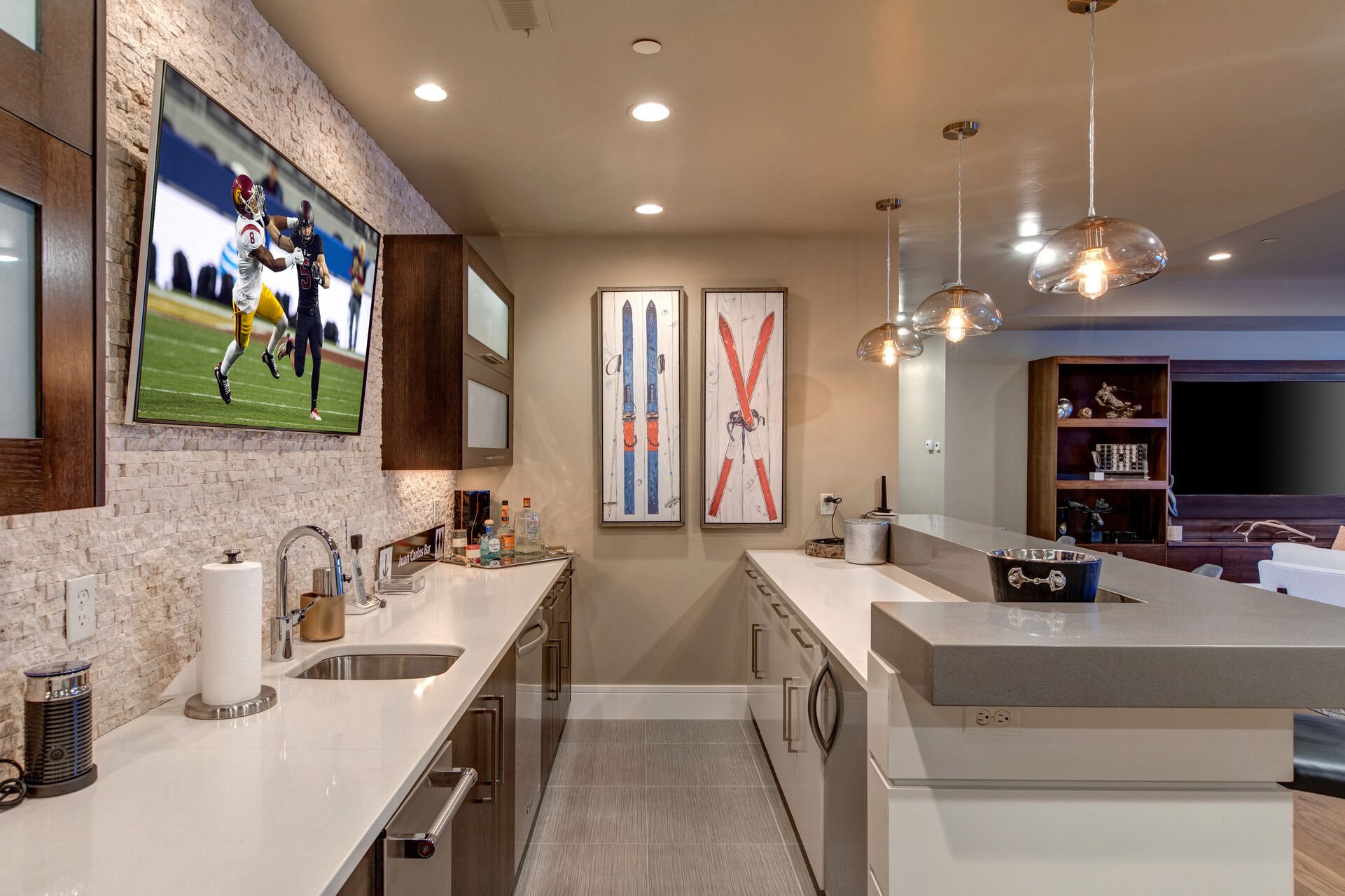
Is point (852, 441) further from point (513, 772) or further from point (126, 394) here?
point (126, 394)

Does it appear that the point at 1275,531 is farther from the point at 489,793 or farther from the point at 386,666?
the point at 386,666

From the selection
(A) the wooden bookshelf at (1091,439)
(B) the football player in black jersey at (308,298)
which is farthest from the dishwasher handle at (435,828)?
(A) the wooden bookshelf at (1091,439)

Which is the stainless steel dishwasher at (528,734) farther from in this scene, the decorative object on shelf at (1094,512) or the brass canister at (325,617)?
the decorative object on shelf at (1094,512)

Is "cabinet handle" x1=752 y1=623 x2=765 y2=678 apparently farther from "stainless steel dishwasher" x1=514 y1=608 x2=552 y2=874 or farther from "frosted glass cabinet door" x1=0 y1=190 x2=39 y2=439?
"frosted glass cabinet door" x1=0 y1=190 x2=39 y2=439

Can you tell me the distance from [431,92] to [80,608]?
5.78 feet

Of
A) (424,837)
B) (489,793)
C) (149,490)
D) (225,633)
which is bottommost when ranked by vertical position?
(489,793)

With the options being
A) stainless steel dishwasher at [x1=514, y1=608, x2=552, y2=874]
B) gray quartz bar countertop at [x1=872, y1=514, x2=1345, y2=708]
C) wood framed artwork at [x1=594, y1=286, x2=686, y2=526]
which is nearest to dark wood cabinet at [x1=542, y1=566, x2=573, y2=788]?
stainless steel dishwasher at [x1=514, y1=608, x2=552, y2=874]

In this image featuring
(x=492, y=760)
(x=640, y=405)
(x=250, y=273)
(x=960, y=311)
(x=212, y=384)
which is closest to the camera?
(x=212, y=384)

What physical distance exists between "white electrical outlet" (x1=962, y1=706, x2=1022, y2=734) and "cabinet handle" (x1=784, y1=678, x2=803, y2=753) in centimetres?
128

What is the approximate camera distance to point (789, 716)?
2691mm

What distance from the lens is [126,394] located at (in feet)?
4.82

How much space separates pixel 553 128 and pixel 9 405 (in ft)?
6.92

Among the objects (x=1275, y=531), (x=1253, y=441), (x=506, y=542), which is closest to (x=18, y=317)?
(x=506, y=542)

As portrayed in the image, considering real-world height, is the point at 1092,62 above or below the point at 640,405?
above
